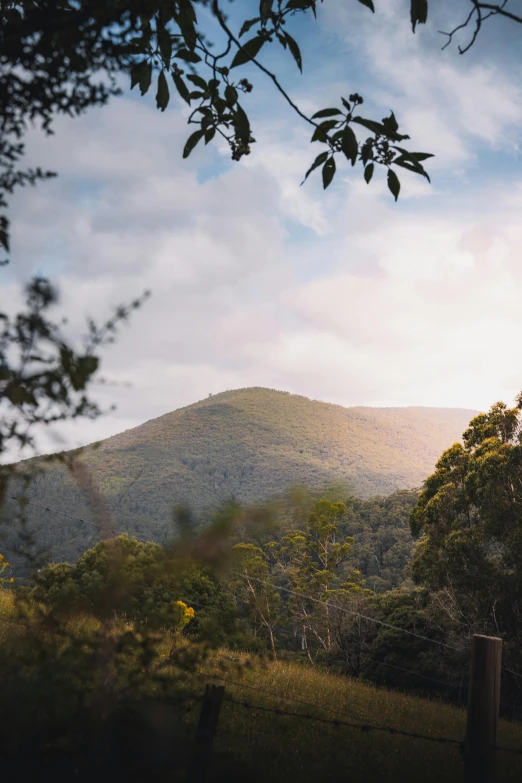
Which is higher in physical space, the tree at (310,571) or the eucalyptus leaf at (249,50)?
the eucalyptus leaf at (249,50)

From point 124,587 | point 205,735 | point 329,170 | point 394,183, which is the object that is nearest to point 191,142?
point 329,170

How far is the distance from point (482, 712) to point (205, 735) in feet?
4.16

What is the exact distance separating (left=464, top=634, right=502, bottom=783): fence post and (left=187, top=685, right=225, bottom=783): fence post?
1.10 metres

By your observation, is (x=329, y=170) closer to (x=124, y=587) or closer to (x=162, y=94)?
(x=162, y=94)

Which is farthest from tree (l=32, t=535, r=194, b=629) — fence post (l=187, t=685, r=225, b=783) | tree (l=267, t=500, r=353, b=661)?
tree (l=267, t=500, r=353, b=661)

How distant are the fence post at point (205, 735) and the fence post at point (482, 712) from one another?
1.10 m

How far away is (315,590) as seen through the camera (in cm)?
2278

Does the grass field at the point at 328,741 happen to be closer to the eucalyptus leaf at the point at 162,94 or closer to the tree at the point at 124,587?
the tree at the point at 124,587

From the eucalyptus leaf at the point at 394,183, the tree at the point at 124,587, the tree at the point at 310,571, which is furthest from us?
the tree at the point at 310,571

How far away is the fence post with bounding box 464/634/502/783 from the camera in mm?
1979

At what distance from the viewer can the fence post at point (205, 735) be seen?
3.45 ft

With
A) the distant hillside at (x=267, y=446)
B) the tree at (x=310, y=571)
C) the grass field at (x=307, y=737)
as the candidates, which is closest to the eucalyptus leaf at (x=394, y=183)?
the grass field at (x=307, y=737)

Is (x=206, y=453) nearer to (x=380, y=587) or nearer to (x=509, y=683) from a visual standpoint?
(x=380, y=587)

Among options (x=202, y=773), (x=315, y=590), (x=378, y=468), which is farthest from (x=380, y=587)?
(x=378, y=468)
